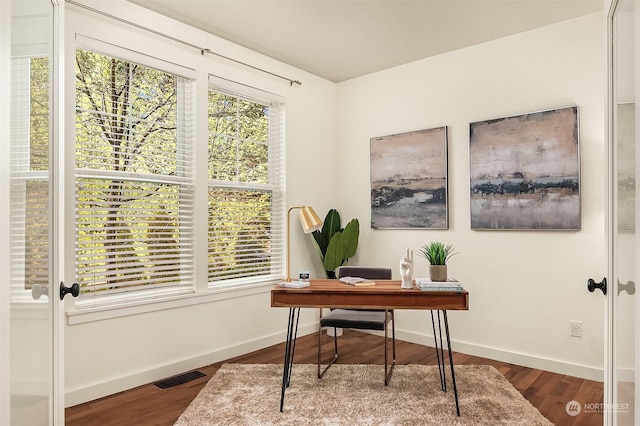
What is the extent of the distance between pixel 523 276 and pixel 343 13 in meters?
2.61

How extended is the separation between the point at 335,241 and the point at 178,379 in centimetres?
193

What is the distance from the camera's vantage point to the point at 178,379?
3.17 metres

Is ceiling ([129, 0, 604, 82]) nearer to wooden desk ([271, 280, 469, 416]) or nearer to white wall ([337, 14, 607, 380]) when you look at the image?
white wall ([337, 14, 607, 380])

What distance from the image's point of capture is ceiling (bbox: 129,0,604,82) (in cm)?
313

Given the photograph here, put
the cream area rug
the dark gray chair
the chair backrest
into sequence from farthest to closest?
the chair backrest < the dark gray chair < the cream area rug

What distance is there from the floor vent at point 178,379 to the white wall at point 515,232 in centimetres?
208

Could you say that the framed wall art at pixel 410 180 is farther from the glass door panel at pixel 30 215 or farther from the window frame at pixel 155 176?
the glass door panel at pixel 30 215

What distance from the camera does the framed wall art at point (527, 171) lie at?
3283 mm

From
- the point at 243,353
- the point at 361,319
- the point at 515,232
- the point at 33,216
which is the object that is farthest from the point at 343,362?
the point at 33,216
